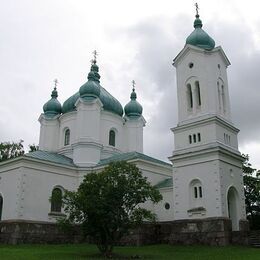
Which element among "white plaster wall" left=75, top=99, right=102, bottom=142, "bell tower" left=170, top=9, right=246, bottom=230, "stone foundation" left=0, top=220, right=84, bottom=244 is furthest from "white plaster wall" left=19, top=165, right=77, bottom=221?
"bell tower" left=170, top=9, right=246, bottom=230

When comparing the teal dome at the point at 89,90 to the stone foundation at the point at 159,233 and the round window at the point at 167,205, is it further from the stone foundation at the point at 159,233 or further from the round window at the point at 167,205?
the round window at the point at 167,205

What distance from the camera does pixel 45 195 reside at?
32031 mm

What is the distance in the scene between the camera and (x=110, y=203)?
20.7 meters

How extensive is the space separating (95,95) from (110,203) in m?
19.4

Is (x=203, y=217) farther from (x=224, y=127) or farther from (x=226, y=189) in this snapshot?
(x=224, y=127)

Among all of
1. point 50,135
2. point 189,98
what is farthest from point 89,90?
point 189,98

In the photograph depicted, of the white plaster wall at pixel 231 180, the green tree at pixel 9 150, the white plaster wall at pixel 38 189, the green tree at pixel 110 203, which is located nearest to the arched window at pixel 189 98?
the white plaster wall at pixel 231 180

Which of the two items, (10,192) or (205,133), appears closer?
(205,133)

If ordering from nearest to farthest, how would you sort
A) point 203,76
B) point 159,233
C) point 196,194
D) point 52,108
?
point 196,194
point 159,233
point 203,76
point 52,108

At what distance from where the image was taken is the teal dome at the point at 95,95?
3822 centimetres

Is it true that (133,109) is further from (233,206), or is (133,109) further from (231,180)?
(233,206)

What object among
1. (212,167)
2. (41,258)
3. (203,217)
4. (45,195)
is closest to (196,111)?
(212,167)

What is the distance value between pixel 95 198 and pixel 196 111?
12469 mm

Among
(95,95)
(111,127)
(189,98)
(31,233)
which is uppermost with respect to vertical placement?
(95,95)
